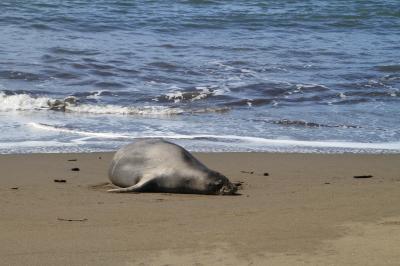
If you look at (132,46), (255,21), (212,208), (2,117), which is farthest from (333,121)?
(255,21)

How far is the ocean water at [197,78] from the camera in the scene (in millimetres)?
9664

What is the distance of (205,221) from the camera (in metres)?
5.17

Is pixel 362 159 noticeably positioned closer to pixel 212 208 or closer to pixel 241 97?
pixel 212 208

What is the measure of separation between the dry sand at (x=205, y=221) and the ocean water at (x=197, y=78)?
1633 millimetres

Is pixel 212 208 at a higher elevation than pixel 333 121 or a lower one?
higher

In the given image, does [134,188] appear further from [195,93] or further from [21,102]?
[195,93]

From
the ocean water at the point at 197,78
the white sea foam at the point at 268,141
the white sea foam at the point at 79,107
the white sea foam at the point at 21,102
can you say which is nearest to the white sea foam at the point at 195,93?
the ocean water at the point at 197,78

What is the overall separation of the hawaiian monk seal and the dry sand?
0.16 metres

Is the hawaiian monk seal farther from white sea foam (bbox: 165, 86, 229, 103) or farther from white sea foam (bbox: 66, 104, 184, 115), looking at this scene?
white sea foam (bbox: 165, 86, 229, 103)

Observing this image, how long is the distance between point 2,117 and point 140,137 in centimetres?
212

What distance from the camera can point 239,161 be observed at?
809 centimetres

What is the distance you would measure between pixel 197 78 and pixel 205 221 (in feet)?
30.6

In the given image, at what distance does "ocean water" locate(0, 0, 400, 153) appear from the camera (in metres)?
9.66

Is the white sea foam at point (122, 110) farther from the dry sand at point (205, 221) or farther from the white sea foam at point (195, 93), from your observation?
the dry sand at point (205, 221)
